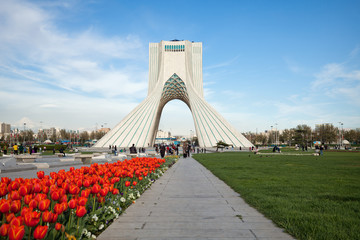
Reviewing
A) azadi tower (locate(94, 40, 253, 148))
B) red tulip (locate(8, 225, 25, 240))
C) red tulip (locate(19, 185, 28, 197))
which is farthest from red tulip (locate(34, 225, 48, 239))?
azadi tower (locate(94, 40, 253, 148))

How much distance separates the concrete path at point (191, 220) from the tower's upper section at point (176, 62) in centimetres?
4874

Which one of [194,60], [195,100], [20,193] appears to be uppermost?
[194,60]

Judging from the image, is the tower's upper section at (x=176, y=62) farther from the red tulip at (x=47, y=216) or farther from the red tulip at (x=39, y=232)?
the red tulip at (x=39, y=232)

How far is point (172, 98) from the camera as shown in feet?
213

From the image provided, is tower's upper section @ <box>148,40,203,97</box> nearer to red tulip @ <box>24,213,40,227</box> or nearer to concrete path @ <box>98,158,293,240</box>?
concrete path @ <box>98,158,293,240</box>

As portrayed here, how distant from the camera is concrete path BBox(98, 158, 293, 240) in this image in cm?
384

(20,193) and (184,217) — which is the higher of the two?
(20,193)

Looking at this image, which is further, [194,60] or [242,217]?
[194,60]

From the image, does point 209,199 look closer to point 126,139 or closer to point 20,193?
point 20,193

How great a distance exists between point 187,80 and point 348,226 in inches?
2006

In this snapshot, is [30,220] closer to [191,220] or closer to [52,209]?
[52,209]

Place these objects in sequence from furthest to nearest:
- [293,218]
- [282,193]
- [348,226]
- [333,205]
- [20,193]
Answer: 1. [282,193]
2. [333,205]
3. [293,218]
4. [348,226]
5. [20,193]

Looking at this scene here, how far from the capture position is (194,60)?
5703 cm

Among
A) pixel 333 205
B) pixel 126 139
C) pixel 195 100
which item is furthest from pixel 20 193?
pixel 195 100
